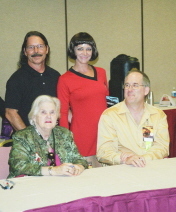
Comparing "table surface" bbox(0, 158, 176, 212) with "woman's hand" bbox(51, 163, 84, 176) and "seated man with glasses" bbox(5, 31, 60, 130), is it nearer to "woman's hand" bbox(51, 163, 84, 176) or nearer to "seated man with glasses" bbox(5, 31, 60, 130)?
"woman's hand" bbox(51, 163, 84, 176)

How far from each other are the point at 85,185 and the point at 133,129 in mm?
863

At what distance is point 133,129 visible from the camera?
266 cm

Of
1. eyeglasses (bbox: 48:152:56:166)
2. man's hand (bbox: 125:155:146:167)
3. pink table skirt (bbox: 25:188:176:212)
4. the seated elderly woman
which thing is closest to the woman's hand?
the seated elderly woman

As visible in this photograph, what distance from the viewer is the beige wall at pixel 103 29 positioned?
15.9ft

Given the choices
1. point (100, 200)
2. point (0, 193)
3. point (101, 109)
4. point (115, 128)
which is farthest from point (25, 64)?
point (100, 200)

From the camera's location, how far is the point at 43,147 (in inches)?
92.0

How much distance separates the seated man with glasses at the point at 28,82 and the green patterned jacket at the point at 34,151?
0.47 metres

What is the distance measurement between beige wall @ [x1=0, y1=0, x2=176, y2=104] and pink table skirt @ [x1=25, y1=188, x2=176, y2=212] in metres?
3.55

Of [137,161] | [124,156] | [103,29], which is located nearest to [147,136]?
[124,156]

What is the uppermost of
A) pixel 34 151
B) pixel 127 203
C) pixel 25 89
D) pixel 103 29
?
pixel 103 29

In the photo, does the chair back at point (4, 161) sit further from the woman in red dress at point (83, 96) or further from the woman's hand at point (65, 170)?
the woman in red dress at point (83, 96)

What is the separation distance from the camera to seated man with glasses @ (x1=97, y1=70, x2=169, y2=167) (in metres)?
2.64

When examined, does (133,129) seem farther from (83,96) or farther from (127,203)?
(127,203)

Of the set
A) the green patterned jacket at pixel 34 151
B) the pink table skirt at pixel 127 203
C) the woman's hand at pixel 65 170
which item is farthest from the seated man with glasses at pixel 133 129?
the pink table skirt at pixel 127 203
